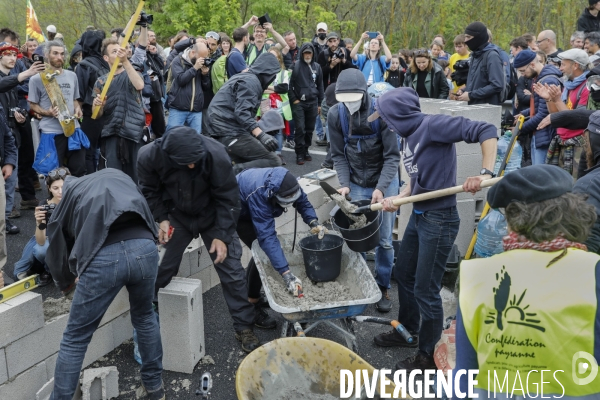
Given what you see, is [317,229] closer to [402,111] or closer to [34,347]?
[402,111]

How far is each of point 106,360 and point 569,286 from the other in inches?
137

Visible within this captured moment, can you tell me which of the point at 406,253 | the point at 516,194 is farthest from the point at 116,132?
the point at 516,194

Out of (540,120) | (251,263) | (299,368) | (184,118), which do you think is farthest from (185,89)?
(299,368)

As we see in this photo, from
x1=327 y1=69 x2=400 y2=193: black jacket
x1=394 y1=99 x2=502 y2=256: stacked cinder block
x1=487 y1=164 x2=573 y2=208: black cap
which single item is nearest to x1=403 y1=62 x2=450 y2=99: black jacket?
x1=394 y1=99 x2=502 y2=256: stacked cinder block

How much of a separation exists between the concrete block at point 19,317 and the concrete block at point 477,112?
13.1 ft

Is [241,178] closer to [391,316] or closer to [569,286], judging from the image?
[391,316]

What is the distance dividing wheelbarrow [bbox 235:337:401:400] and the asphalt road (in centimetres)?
82

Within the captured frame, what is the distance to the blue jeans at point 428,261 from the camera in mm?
3846

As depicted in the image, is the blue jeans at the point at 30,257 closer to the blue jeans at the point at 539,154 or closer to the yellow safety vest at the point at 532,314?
the yellow safety vest at the point at 532,314

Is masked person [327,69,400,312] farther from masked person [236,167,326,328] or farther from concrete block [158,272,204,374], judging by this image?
concrete block [158,272,204,374]

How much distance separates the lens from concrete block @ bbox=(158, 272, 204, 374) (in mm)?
4137

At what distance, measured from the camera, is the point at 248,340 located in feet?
14.4

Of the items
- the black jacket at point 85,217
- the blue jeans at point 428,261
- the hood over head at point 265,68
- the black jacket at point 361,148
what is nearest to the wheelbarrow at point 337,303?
the blue jeans at point 428,261

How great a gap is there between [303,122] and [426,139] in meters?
5.69
